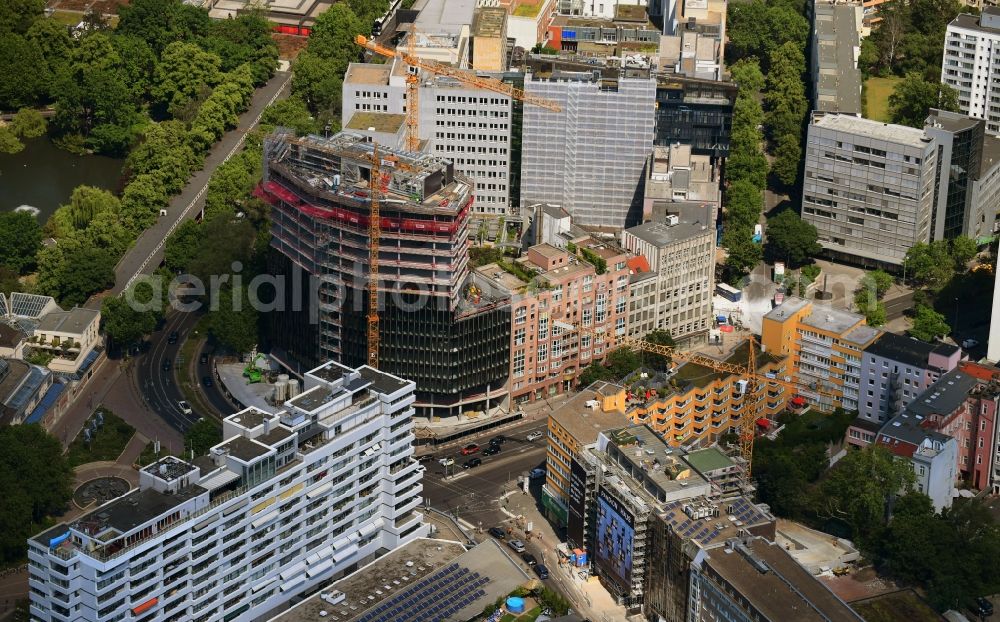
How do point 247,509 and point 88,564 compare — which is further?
point 247,509

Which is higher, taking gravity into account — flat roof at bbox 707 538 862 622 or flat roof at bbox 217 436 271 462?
flat roof at bbox 217 436 271 462

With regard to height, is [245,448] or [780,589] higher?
[245,448]

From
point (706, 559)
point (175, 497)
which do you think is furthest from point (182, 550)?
point (706, 559)

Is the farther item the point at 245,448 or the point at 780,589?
the point at 245,448

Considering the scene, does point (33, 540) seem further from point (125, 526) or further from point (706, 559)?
point (706, 559)

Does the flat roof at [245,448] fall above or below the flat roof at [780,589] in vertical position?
above

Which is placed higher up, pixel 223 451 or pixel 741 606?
pixel 223 451

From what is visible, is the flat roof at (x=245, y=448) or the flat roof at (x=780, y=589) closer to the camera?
the flat roof at (x=780, y=589)

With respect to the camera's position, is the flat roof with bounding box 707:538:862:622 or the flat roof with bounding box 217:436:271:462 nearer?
the flat roof with bounding box 707:538:862:622
